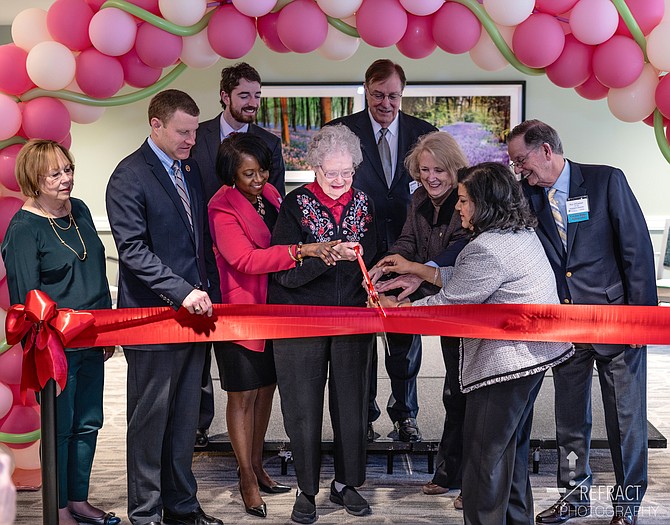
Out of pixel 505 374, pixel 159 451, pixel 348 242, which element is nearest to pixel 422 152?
pixel 348 242

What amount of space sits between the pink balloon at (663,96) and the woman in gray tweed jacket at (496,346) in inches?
35.7

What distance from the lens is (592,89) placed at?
4.18 meters

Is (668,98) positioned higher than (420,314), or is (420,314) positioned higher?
(668,98)

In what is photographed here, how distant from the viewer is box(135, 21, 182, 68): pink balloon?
3.98m

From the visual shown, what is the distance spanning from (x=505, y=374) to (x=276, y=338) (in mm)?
1032

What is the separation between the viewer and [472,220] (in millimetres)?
3406

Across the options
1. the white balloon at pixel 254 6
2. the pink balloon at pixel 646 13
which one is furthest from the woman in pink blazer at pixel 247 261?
the pink balloon at pixel 646 13

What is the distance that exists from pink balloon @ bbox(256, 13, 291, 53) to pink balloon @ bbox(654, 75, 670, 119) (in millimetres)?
1659

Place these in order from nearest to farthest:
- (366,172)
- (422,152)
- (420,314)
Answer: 1. (420,314)
2. (422,152)
3. (366,172)

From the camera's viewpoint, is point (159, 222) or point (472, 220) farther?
point (159, 222)

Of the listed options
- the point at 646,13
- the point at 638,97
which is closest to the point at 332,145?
the point at 638,97

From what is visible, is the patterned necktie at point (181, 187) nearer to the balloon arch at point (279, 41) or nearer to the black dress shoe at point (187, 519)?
the balloon arch at point (279, 41)

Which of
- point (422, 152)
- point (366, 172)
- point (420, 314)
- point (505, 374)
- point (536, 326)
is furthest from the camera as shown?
point (366, 172)

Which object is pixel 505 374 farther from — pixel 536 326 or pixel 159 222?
pixel 159 222
